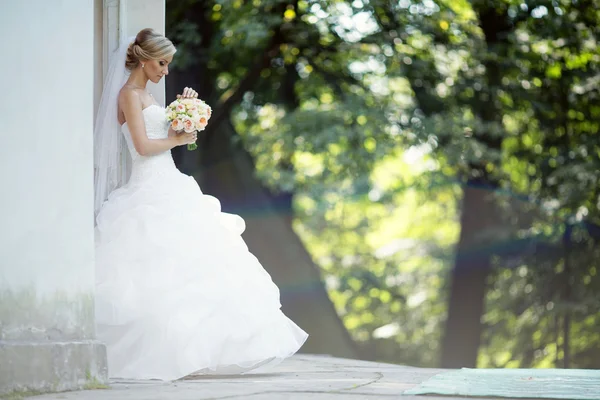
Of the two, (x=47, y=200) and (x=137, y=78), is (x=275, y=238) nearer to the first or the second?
(x=137, y=78)

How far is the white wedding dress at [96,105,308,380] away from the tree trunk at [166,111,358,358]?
24.1 feet

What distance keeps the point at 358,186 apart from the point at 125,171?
272 inches

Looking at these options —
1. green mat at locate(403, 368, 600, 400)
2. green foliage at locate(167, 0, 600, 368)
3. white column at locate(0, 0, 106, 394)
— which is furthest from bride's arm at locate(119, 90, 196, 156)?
green foliage at locate(167, 0, 600, 368)

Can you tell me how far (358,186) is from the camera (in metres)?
13.1

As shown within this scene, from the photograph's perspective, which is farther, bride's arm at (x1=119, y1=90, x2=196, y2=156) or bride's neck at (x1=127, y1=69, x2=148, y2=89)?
bride's neck at (x1=127, y1=69, x2=148, y2=89)

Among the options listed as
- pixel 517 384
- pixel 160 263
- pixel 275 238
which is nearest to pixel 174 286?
pixel 160 263

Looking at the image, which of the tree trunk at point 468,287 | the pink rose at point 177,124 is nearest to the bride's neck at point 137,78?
the pink rose at point 177,124

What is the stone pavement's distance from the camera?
13.6 ft

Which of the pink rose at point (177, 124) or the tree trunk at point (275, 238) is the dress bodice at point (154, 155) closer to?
the pink rose at point (177, 124)

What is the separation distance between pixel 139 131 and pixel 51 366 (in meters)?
2.03

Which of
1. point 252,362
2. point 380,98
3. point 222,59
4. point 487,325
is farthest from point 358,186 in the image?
point 252,362

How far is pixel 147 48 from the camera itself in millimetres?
6184

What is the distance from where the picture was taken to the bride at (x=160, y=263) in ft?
18.1

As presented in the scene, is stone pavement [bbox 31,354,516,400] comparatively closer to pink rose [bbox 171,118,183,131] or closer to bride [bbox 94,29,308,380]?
bride [bbox 94,29,308,380]
